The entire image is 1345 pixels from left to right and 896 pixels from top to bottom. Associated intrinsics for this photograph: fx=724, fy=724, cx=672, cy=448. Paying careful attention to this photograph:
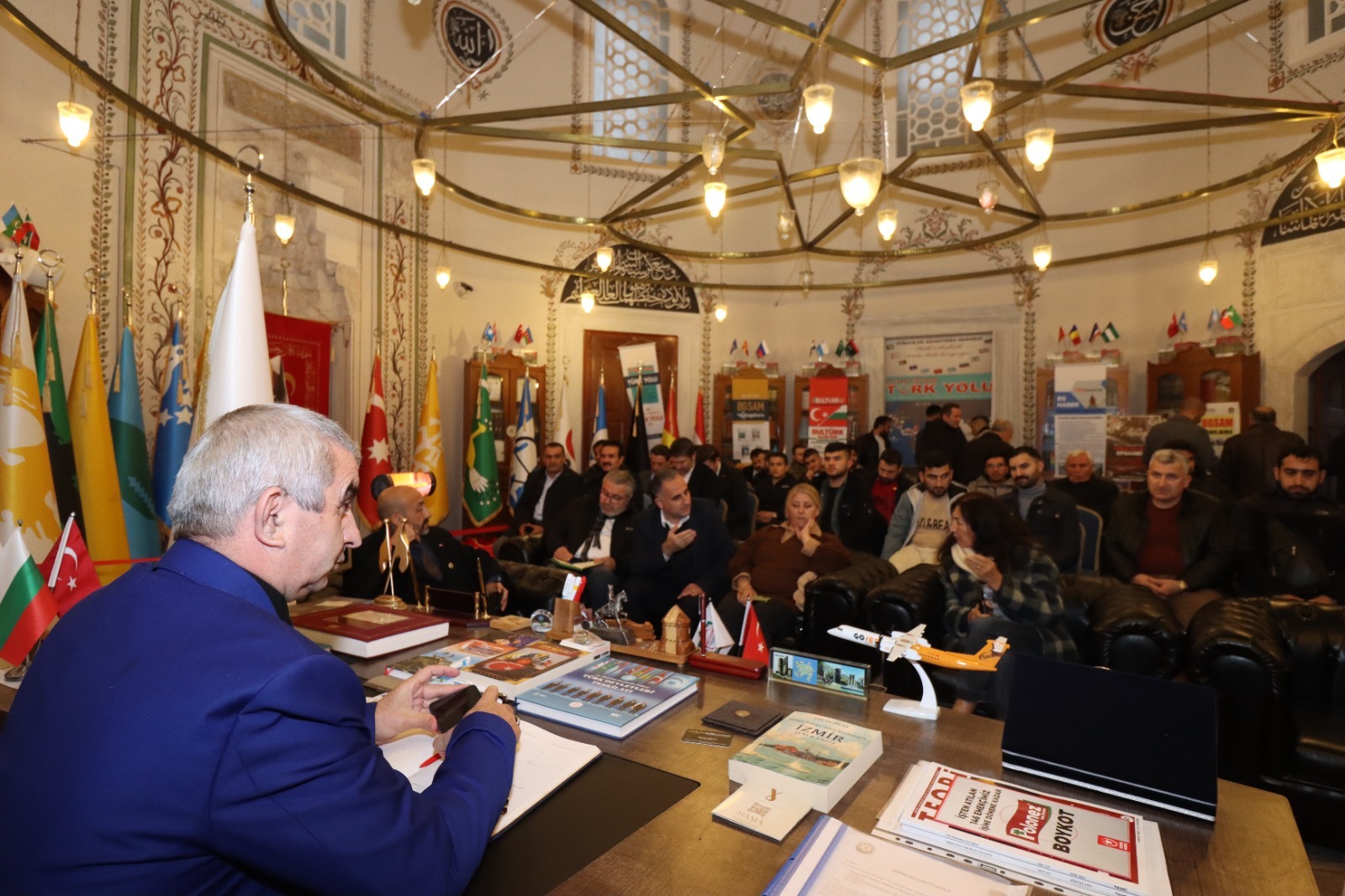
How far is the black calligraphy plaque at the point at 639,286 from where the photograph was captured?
9.72 metres

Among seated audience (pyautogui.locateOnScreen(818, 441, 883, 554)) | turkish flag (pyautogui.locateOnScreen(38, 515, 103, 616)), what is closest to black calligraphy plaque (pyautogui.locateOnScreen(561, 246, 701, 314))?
seated audience (pyautogui.locateOnScreen(818, 441, 883, 554))

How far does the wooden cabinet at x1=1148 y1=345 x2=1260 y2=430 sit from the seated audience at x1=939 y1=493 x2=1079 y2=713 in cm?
604

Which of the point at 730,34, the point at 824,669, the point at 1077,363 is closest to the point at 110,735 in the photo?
the point at 824,669

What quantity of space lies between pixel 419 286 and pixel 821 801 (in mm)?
7455

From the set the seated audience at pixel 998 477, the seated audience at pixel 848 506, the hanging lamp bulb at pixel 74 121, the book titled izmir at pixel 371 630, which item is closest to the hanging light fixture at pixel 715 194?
the seated audience at pixel 848 506

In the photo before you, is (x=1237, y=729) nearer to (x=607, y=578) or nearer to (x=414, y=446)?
(x=607, y=578)

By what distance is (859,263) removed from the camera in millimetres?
10492

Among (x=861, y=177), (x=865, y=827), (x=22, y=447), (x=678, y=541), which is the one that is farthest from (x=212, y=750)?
(x=861, y=177)

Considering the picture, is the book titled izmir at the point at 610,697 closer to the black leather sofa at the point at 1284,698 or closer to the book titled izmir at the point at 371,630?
the book titled izmir at the point at 371,630

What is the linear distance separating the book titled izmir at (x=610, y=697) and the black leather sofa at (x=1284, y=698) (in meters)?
2.30

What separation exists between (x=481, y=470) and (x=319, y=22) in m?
4.45

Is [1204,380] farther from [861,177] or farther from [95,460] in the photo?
[95,460]

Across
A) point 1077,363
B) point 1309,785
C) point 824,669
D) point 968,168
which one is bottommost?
point 1309,785

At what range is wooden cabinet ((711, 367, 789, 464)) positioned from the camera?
34.4 feet
